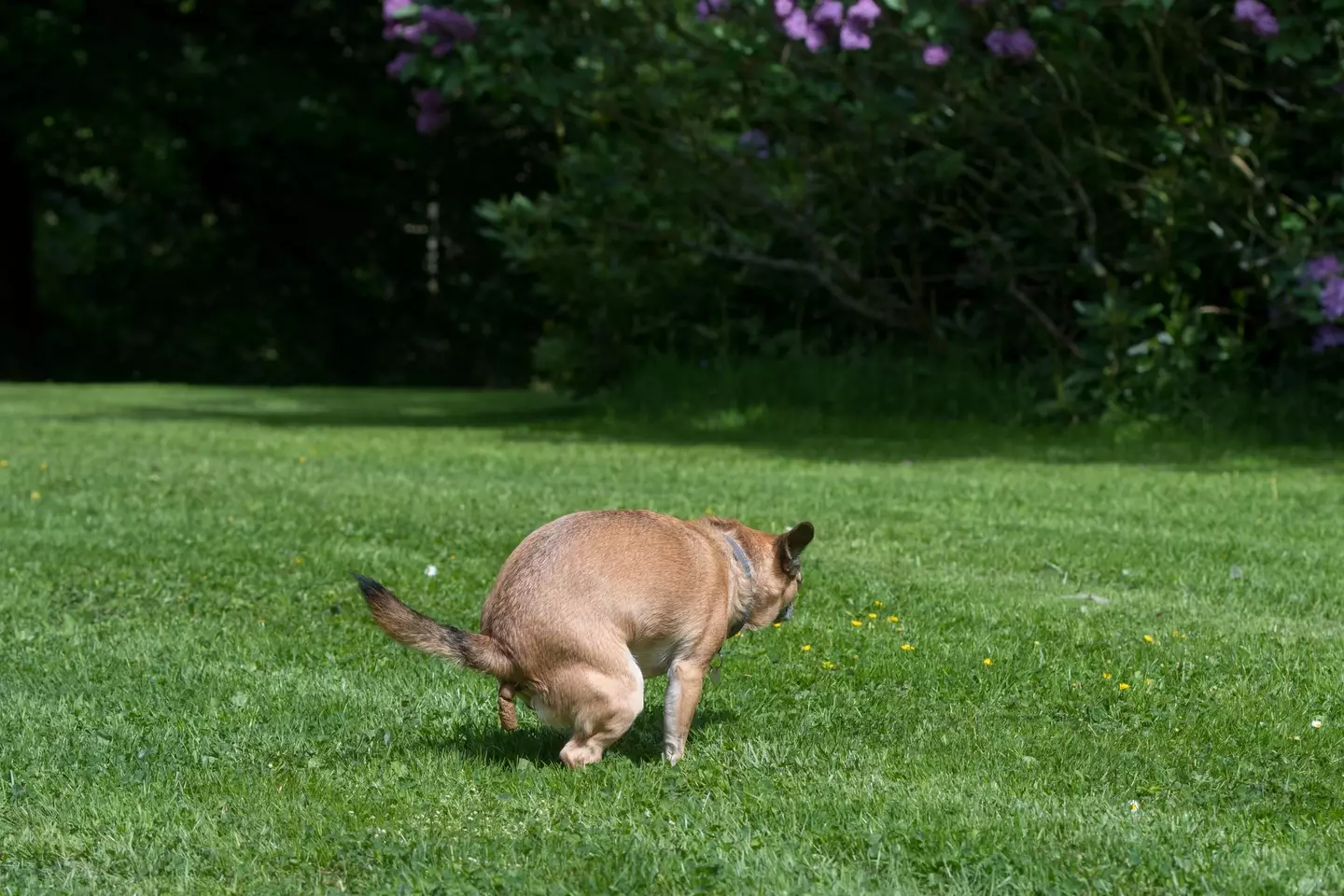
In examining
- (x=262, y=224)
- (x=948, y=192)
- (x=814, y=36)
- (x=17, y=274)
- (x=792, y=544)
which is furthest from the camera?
(x=262, y=224)

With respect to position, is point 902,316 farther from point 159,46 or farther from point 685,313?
point 159,46

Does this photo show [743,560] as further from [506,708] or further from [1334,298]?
[1334,298]

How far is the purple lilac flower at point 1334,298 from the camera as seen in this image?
12.9m

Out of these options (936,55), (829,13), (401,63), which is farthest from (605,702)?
(401,63)

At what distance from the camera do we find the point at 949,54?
14047 millimetres

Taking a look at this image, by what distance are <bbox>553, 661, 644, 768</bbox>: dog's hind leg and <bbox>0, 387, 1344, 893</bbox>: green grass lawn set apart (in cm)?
15

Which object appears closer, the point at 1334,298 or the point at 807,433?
the point at 1334,298

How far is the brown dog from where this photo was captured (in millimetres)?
4461

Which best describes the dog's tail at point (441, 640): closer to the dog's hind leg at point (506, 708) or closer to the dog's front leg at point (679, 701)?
the dog's hind leg at point (506, 708)

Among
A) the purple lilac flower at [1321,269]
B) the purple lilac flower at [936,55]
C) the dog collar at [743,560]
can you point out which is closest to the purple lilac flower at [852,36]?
the purple lilac flower at [936,55]

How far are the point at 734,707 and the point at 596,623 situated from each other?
42.9 inches

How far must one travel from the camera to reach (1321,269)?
43.0 ft

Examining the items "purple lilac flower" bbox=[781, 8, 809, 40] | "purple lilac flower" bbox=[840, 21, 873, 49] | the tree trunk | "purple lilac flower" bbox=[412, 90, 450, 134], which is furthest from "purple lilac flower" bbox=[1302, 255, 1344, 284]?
the tree trunk

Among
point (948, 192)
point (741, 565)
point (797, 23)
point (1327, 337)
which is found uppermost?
point (797, 23)
